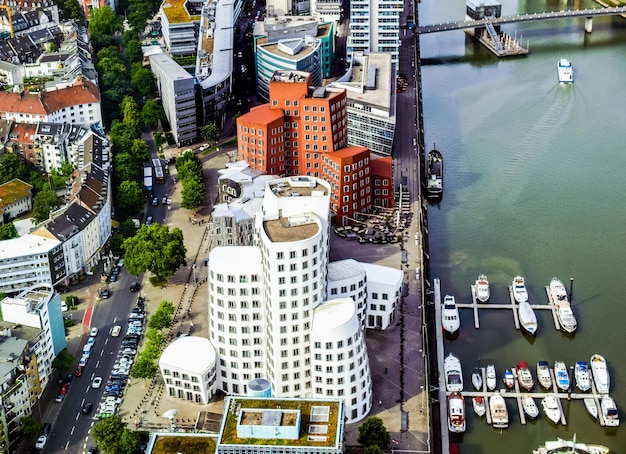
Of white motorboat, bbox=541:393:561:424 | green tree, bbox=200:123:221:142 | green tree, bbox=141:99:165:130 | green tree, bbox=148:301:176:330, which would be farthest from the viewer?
green tree, bbox=141:99:165:130

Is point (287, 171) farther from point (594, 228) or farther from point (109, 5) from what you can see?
point (109, 5)

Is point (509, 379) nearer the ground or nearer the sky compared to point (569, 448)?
nearer the sky

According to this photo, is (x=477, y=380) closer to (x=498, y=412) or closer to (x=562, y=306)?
(x=498, y=412)

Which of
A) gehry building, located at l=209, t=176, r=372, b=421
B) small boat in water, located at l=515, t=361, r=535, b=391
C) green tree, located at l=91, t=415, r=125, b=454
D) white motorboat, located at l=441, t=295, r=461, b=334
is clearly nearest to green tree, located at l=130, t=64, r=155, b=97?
white motorboat, located at l=441, t=295, r=461, b=334

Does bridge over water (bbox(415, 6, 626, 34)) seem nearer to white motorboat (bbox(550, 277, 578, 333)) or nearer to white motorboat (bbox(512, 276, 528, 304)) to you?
white motorboat (bbox(512, 276, 528, 304))

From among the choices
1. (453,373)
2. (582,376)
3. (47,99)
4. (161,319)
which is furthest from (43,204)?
(582,376)

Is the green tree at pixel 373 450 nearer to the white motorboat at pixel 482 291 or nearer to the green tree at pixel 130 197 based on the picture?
the white motorboat at pixel 482 291

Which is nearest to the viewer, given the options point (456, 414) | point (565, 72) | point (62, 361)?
point (456, 414)
